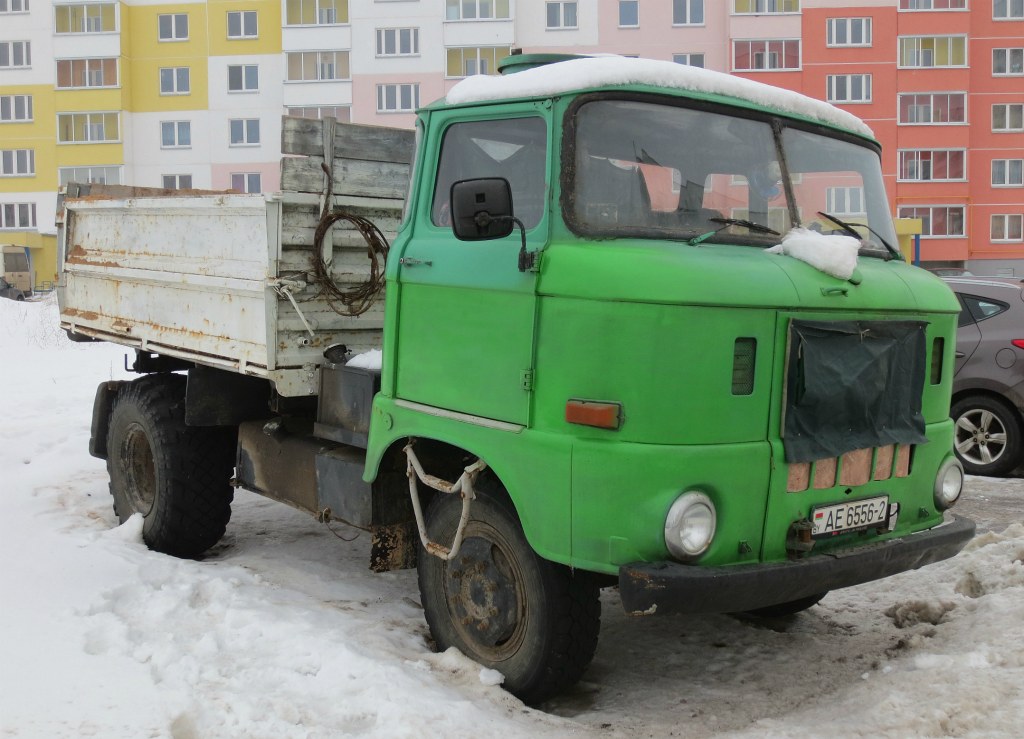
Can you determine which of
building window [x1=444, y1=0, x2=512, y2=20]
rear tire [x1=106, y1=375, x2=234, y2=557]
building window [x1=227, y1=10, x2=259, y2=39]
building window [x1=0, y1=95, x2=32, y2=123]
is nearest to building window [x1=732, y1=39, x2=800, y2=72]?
building window [x1=444, y1=0, x2=512, y2=20]

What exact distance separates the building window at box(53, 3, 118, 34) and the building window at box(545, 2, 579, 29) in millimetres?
21322

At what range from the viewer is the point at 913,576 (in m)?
6.10

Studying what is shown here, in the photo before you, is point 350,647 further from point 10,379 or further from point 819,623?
point 10,379

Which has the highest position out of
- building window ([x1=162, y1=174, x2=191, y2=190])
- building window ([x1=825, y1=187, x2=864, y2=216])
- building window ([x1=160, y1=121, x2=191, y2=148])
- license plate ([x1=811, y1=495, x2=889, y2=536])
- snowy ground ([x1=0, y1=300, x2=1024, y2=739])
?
building window ([x1=160, y1=121, x2=191, y2=148])

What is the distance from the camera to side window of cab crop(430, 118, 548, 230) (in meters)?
4.43

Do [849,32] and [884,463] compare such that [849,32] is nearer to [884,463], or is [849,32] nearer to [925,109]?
[925,109]

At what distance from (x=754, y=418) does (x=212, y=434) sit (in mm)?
4011

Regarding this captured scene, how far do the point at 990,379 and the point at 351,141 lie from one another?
626 cm

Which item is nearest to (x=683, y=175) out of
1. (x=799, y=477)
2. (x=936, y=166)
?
(x=799, y=477)

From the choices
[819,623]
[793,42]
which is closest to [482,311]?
[819,623]

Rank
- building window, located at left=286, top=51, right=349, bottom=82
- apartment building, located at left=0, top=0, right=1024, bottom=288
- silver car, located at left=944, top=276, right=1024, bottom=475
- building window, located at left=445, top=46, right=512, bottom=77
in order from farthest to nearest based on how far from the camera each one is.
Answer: building window, located at left=286, top=51, right=349, bottom=82 → building window, located at left=445, top=46, right=512, bottom=77 → apartment building, located at left=0, top=0, right=1024, bottom=288 → silver car, located at left=944, top=276, right=1024, bottom=475

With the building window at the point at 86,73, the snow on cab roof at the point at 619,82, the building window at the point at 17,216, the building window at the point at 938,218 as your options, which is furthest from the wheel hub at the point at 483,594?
the building window at the point at 17,216

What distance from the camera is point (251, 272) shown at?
587 centimetres

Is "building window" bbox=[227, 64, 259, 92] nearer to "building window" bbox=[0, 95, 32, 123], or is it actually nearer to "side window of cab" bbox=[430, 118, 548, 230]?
"building window" bbox=[0, 95, 32, 123]
